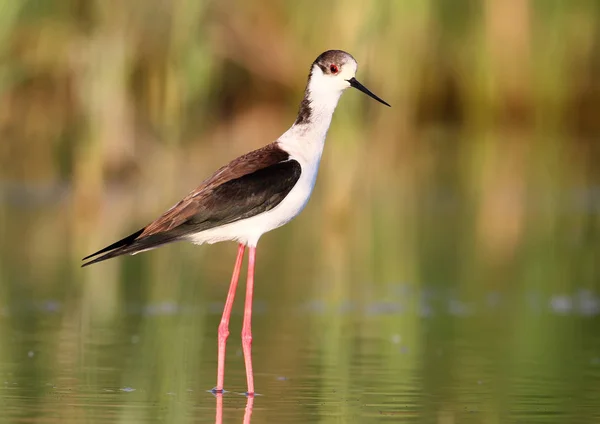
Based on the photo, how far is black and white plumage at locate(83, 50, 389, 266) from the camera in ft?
26.3

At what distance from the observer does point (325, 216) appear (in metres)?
15.2

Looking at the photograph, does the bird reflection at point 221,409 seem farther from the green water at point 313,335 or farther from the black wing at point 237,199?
the black wing at point 237,199

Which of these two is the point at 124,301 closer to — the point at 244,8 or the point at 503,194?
the point at 503,194

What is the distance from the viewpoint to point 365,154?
2178cm

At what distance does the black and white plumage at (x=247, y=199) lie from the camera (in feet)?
26.3

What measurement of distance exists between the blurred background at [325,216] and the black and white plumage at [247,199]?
0.72 metres

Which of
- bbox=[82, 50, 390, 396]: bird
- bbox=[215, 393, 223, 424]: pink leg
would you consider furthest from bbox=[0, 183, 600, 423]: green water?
bbox=[82, 50, 390, 396]: bird

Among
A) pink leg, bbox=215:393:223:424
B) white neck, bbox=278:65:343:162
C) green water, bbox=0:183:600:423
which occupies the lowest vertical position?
pink leg, bbox=215:393:223:424

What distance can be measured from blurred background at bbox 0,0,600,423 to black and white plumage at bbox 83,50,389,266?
2.37ft

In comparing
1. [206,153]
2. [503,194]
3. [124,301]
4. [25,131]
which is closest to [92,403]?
[124,301]

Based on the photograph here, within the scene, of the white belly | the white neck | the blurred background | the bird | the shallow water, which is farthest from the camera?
the white neck

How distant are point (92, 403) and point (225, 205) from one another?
5.13ft

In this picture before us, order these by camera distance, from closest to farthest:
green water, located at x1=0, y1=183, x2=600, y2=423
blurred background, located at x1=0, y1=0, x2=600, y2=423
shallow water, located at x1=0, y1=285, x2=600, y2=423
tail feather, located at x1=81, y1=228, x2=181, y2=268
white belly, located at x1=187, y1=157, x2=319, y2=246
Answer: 1. shallow water, located at x1=0, y1=285, x2=600, y2=423
2. green water, located at x1=0, y1=183, x2=600, y2=423
3. blurred background, located at x1=0, y1=0, x2=600, y2=423
4. tail feather, located at x1=81, y1=228, x2=181, y2=268
5. white belly, located at x1=187, y1=157, x2=319, y2=246

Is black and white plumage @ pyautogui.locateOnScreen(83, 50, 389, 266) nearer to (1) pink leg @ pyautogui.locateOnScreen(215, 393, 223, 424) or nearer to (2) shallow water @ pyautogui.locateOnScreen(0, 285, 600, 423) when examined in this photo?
(2) shallow water @ pyautogui.locateOnScreen(0, 285, 600, 423)
